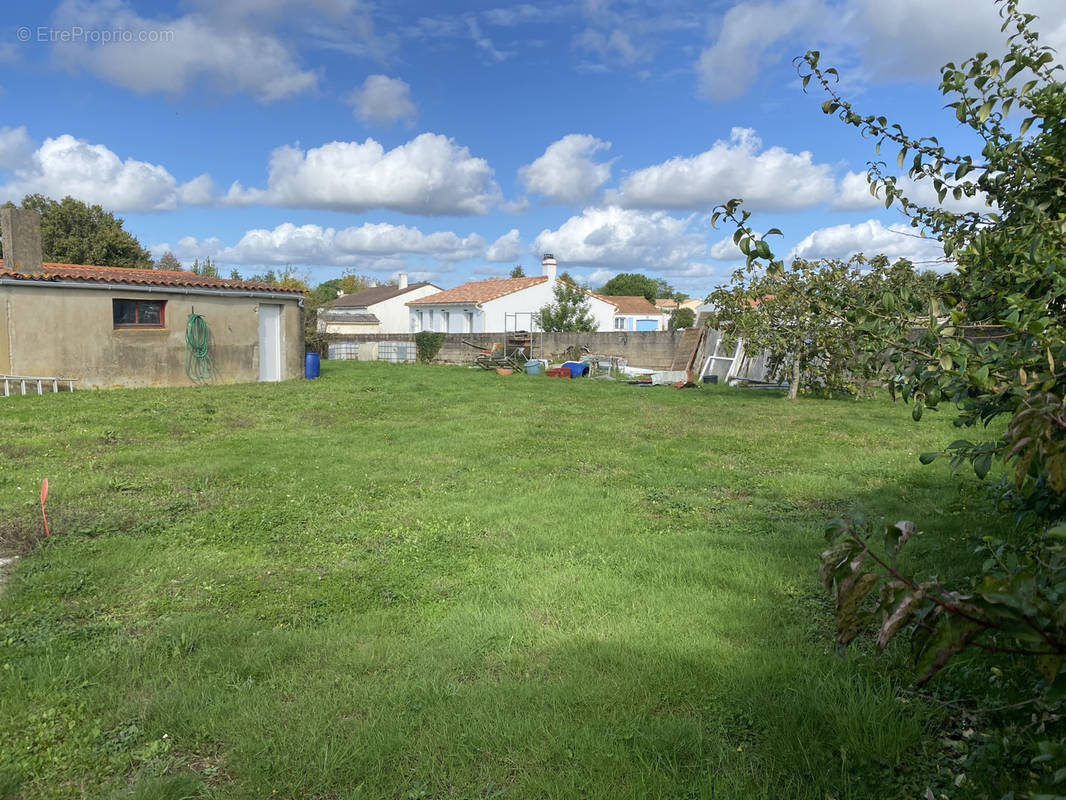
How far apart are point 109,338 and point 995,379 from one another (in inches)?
743

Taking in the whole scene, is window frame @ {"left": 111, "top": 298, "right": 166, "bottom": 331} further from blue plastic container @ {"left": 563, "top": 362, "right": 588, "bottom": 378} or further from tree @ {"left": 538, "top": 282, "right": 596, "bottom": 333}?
tree @ {"left": 538, "top": 282, "right": 596, "bottom": 333}

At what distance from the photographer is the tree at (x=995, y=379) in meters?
1.33

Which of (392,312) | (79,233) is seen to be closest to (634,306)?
(392,312)

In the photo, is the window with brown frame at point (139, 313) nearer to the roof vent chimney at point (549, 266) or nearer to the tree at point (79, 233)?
the tree at point (79, 233)

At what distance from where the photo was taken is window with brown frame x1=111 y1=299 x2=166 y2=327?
56.9ft

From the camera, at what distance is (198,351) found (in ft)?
61.0

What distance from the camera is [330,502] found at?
6820 millimetres

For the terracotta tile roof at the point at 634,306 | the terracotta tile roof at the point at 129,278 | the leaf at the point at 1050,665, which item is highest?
the terracotta tile roof at the point at 634,306

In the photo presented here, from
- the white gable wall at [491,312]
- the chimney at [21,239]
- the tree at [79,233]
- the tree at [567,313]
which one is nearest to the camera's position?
the chimney at [21,239]

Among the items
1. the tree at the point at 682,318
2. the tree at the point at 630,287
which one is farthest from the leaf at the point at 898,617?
the tree at the point at 630,287

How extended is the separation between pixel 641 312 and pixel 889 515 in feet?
166

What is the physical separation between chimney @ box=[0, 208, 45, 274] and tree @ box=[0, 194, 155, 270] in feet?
50.3

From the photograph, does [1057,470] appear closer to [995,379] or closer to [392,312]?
[995,379]

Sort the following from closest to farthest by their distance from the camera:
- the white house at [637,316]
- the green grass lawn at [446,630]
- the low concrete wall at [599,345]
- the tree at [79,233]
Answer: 1. the green grass lawn at [446,630]
2. the low concrete wall at [599,345]
3. the tree at [79,233]
4. the white house at [637,316]
